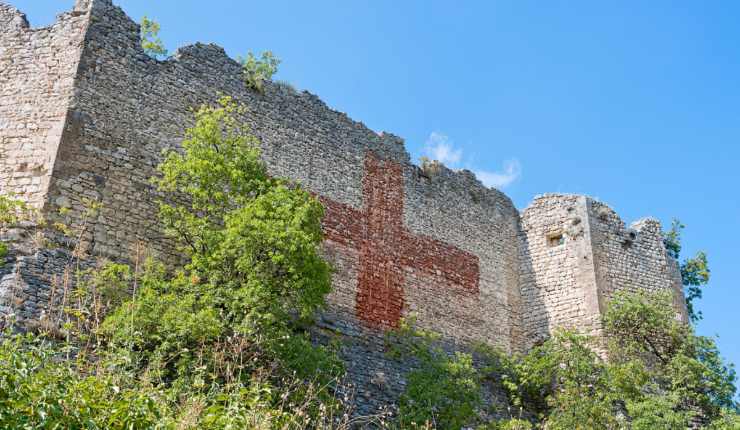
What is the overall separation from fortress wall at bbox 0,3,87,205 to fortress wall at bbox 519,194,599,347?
986cm

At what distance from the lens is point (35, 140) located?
11656mm

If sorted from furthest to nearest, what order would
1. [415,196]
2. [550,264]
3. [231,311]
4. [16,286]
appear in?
1. [550,264]
2. [415,196]
3. [231,311]
4. [16,286]

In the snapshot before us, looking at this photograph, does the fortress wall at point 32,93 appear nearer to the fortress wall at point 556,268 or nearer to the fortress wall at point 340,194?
the fortress wall at point 340,194

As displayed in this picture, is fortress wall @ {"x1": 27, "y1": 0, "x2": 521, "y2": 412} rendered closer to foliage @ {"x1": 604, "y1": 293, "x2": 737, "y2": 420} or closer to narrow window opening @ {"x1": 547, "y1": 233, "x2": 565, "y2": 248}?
narrow window opening @ {"x1": 547, "y1": 233, "x2": 565, "y2": 248}

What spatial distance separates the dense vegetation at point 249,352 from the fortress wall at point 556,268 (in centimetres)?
72

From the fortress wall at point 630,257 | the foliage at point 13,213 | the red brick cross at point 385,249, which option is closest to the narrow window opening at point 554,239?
the fortress wall at point 630,257

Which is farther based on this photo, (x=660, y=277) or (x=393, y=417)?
(x=660, y=277)

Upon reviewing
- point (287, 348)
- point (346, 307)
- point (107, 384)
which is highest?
point (346, 307)

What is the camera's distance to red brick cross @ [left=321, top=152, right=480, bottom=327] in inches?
562

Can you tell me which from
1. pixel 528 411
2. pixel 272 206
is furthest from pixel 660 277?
pixel 272 206

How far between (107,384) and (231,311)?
3321 millimetres

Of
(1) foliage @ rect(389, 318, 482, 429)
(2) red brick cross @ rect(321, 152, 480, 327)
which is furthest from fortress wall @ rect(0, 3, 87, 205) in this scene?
(1) foliage @ rect(389, 318, 482, 429)

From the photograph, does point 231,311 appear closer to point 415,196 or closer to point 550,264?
point 415,196

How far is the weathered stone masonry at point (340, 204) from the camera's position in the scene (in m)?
11.6
